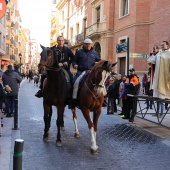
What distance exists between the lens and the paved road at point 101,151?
5.19 meters

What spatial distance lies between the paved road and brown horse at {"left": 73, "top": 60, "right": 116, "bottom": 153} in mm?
506

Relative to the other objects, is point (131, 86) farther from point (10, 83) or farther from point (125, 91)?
point (10, 83)

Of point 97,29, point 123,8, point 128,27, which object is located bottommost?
point 128,27

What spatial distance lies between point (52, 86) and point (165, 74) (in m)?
3.20

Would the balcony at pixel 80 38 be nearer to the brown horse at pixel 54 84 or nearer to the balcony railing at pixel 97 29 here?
the balcony railing at pixel 97 29

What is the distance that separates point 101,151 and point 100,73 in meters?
1.75

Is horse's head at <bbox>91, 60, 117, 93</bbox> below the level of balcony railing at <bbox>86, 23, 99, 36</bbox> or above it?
below

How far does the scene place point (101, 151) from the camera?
6133 millimetres

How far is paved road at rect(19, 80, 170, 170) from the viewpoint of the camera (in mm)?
5188

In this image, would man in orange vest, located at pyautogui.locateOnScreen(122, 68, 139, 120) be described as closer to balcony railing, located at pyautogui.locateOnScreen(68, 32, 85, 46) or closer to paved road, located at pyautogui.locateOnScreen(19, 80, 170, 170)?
paved road, located at pyautogui.locateOnScreen(19, 80, 170, 170)

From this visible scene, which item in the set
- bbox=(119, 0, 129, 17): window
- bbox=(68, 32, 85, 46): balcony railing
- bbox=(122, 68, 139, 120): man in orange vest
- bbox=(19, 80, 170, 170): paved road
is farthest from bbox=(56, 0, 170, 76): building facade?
bbox=(19, 80, 170, 170): paved road

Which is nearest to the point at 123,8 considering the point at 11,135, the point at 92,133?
the point at 11,135

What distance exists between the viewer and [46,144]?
260 inches

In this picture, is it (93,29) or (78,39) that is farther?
(78,39)
